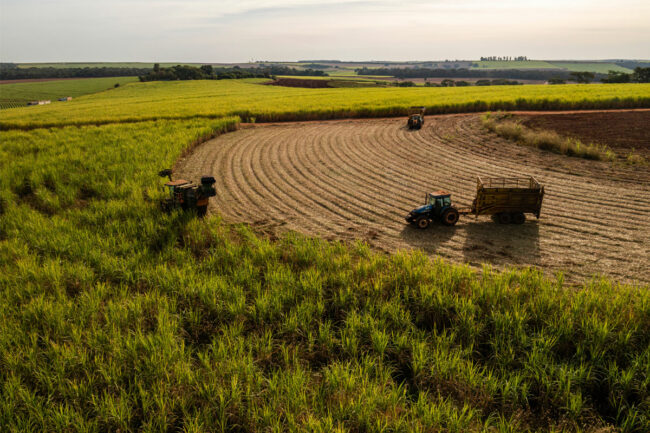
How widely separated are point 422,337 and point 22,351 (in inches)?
263

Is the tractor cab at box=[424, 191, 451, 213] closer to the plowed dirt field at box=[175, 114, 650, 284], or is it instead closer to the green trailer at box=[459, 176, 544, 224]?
the plowed dirt field at box=[175, 114, 650, 284]

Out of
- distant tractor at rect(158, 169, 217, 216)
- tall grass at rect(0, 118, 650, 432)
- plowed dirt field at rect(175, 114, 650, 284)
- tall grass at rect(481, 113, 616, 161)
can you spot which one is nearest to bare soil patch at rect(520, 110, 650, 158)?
tall grass at rect(481, 113, 616, 161)

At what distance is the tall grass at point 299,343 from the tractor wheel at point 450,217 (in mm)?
3138

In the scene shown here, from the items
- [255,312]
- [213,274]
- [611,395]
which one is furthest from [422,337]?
[213,274]

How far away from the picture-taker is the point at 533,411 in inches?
188

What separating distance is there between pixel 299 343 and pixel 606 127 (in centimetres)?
2978

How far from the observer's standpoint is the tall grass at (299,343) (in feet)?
15.1

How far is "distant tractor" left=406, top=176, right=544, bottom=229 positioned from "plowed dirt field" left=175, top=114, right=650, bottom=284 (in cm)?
36

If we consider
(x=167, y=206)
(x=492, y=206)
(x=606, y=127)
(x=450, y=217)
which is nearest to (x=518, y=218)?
(x=492, y=206)

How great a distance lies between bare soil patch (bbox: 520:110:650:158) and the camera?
21.1m

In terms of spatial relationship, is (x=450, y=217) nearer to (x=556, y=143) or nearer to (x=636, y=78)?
(x=556, y=143)

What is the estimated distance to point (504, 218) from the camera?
461 inches

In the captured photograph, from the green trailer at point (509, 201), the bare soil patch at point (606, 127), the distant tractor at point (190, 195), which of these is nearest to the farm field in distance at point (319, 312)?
the green trailer at point (509, 201)

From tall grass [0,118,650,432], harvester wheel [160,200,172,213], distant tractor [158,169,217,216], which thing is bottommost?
tall grass [0,118,650,432]
